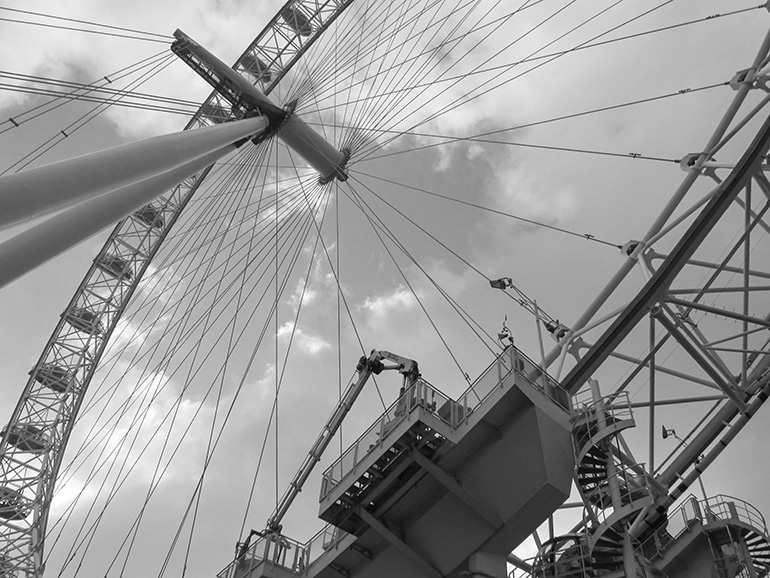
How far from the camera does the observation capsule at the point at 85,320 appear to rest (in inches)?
2051

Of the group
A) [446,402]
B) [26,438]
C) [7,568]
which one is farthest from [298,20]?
[7,568]

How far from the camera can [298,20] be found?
4641cm

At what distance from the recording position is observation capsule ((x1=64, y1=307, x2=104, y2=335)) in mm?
52094

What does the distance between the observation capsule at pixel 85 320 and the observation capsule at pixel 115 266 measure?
9.59ft

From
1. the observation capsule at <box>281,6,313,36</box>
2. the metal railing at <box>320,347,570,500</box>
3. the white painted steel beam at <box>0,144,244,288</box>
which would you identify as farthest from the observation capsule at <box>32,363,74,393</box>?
the white painted steel beam at <box>0,144,244,288</box>

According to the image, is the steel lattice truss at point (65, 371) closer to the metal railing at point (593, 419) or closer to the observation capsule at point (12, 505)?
the observation capsule at point (12, 505)

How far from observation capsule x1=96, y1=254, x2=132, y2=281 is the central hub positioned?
67.0 ft

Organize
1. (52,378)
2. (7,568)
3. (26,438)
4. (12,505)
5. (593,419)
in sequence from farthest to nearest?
(52,378) < (26,438) < (12,505) < (7,568) < (593,419)

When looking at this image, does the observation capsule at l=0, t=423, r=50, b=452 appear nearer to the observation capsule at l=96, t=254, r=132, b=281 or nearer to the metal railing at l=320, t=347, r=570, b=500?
the observation capsule at l=96, t=254, r=132, b=281

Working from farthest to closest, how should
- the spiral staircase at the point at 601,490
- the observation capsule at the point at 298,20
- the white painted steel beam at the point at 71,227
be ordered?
the observation capsule at the point at 298,20, the spiral staircase at the point at 601,490, the white painted steel beam at the point at 71,227

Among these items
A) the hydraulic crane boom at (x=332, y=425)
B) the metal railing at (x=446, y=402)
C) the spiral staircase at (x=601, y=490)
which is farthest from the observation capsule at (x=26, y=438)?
the spiral staircase at (x=601, y=490)

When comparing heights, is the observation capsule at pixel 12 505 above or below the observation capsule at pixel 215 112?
below

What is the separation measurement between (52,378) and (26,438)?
3.91m

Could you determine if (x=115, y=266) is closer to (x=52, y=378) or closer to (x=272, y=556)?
(x=52, y=378)
